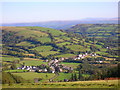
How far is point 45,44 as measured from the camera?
11525cm

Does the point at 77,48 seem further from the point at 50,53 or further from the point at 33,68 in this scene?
the point at 33,68

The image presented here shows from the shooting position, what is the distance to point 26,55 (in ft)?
316

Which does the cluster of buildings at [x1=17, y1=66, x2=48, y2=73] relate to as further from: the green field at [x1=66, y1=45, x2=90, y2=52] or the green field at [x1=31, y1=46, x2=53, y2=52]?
the green field at [x1=66, y1=45, x2=90, y2=52]

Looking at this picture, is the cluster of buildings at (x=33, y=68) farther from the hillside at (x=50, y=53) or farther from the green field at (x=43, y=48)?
the green field at (x=43, y=48)

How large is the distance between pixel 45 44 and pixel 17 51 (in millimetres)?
17826

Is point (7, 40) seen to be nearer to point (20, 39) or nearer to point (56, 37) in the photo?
point (20, 39)

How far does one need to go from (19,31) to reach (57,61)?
69.4 m

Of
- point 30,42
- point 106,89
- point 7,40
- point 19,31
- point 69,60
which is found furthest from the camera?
point 19,31

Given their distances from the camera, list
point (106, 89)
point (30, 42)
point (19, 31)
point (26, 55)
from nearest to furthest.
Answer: point (106, 89) → point (26, 55) → point (30, 42) → point (19, 31)

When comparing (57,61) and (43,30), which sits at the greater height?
(43,30)

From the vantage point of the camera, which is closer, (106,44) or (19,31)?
(106,44)

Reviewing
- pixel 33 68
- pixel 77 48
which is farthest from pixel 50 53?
pixel 33 68

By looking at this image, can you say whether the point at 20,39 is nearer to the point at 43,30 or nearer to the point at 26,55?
the point at 43,30

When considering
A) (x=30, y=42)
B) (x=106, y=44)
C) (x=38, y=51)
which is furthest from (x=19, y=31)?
(x=106, y=44)
